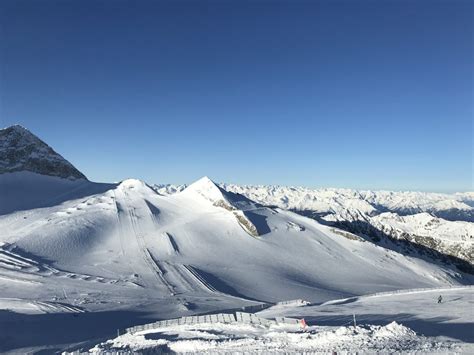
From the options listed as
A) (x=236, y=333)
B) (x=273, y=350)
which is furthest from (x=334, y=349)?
(x=236, y=333)

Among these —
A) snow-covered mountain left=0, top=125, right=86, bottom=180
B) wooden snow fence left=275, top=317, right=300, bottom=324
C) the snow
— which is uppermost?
snow-covered mountain left=0, top=125, right=86, bottom=180

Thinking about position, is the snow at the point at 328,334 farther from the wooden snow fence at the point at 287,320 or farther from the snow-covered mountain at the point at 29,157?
the snow-covered mountain at the point at 29,157

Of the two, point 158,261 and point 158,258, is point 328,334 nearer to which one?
point 158,261

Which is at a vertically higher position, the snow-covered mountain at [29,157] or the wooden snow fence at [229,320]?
the snow-covered mountain at [29,157]

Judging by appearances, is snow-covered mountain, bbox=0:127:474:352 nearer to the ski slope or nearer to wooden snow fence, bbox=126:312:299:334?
the ski slope

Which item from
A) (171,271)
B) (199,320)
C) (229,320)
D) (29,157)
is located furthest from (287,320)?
(29,157)

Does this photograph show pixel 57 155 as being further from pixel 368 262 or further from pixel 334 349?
pixel 334 349

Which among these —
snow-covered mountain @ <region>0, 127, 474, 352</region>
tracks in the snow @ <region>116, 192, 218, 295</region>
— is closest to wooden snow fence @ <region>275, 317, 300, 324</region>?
Answer: snow-covered mountain @ <region>0, 127, 474, 352</region>

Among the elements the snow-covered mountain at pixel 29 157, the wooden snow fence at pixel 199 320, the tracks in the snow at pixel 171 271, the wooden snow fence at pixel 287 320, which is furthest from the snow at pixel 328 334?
the snow-covered mountain at pixel 29 157
